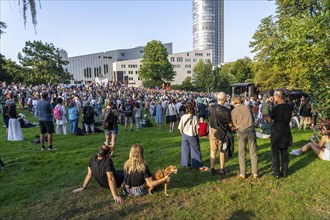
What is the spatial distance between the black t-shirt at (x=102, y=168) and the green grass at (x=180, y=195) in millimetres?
307

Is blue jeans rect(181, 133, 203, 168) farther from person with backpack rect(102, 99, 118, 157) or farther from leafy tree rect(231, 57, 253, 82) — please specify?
leafy tree rect(231, 57, 253, 82)

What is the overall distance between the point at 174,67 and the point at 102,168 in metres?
90.6

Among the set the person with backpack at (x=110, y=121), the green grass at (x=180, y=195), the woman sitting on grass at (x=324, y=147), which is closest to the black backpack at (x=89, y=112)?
the person with backpack at (x=110, y=121)

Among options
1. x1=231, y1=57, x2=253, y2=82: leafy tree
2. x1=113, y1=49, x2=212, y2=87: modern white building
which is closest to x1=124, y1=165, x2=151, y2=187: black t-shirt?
x1=231, y1=57, x2=253, y2=82: leafy tree

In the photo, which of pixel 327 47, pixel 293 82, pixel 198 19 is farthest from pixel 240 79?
pixel 198 19

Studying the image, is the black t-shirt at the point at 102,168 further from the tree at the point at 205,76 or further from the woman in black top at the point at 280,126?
the tree at the point at 205,76

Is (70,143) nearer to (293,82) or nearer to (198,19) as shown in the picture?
(293,82)

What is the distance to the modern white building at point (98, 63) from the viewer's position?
95.4 meters

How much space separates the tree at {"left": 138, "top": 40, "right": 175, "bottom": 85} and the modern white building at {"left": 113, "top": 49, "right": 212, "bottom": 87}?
24347mm

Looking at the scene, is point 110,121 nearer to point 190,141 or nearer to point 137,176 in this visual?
point 190,141

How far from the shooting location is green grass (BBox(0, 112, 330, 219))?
425 cm

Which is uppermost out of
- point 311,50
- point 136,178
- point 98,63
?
point 98,63

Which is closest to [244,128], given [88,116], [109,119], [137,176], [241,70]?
[137,176]

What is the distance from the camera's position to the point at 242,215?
4129 millimetres
